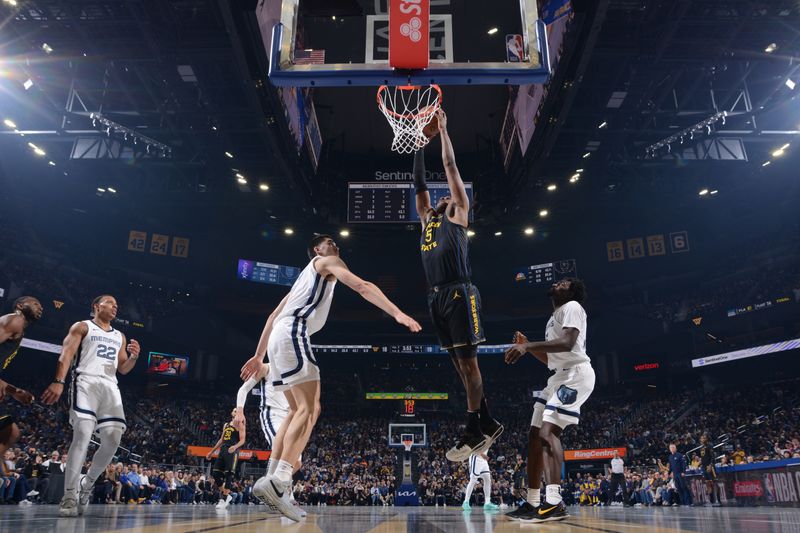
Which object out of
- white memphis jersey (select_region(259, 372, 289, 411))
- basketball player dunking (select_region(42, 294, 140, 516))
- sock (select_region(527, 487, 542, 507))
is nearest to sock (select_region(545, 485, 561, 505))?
sock (select_region(527, 487, 542, 507))

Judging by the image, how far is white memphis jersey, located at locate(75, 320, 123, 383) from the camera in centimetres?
551

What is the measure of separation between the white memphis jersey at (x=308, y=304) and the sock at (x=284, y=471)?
101 centimetres

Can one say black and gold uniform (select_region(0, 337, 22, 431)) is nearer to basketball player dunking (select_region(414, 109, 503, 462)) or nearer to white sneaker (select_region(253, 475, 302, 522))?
white sneaker (select_region(253, 475, 302, 522))

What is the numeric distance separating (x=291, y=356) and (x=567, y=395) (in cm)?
253

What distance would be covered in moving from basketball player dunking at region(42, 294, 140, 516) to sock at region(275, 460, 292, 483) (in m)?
2.22

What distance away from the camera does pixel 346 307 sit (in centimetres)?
3066

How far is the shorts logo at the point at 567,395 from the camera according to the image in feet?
16.1

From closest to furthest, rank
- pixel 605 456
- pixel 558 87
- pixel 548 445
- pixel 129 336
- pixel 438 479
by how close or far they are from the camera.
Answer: pixel 548 445, pixel 558 87, pixel 438 479, pixel 605 456, pixel 129 336

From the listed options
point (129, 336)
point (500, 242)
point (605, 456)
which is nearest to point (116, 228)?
point (129, 336)

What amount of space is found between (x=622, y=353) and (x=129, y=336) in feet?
84.4

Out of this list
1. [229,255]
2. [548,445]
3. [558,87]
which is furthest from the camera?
[229,255]

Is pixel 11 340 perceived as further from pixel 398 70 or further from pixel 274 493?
pixel 398 70

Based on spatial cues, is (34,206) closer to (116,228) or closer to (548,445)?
(116,228)

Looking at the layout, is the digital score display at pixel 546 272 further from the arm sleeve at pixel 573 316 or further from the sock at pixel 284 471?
the sock at pixel 284 471
